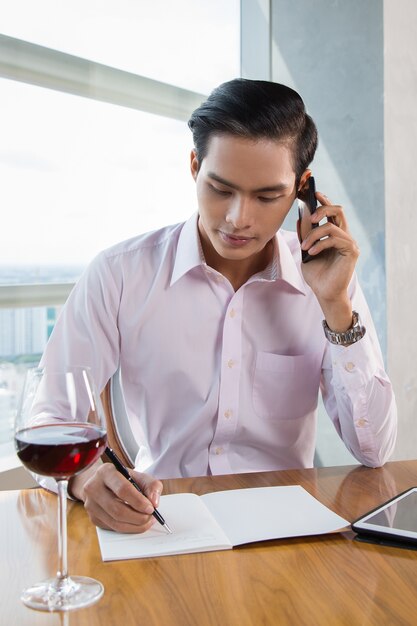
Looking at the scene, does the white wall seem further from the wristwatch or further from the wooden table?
the wooden table

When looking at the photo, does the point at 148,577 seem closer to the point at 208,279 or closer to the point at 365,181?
the point at 208,279

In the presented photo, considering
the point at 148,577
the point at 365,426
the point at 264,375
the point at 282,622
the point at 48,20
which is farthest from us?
the point at 48,20

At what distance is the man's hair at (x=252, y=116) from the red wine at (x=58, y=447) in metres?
0.91

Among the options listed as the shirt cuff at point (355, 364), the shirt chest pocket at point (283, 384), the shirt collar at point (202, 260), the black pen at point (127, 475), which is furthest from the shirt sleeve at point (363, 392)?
the black pen at point (127, 475)

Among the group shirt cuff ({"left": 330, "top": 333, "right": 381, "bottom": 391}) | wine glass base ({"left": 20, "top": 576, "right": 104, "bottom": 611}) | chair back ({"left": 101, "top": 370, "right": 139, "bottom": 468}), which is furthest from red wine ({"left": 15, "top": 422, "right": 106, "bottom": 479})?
shirt cuff ({"left": 330, "top": 333, "right": 381, "bottom": 391})

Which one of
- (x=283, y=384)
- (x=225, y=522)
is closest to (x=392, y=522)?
(x=225, y=522)

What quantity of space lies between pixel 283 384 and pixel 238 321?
0.63 feet

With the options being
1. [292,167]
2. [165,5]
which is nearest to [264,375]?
[292,167]

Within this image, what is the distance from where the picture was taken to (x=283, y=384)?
173 centimetres

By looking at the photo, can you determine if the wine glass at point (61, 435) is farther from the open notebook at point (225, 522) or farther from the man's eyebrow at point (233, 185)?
the man's eyebrow at point (233, 185)

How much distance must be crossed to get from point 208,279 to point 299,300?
25 centimetres

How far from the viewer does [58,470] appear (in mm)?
Result: 812

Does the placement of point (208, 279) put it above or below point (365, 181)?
below

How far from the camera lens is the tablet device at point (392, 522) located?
103cm
